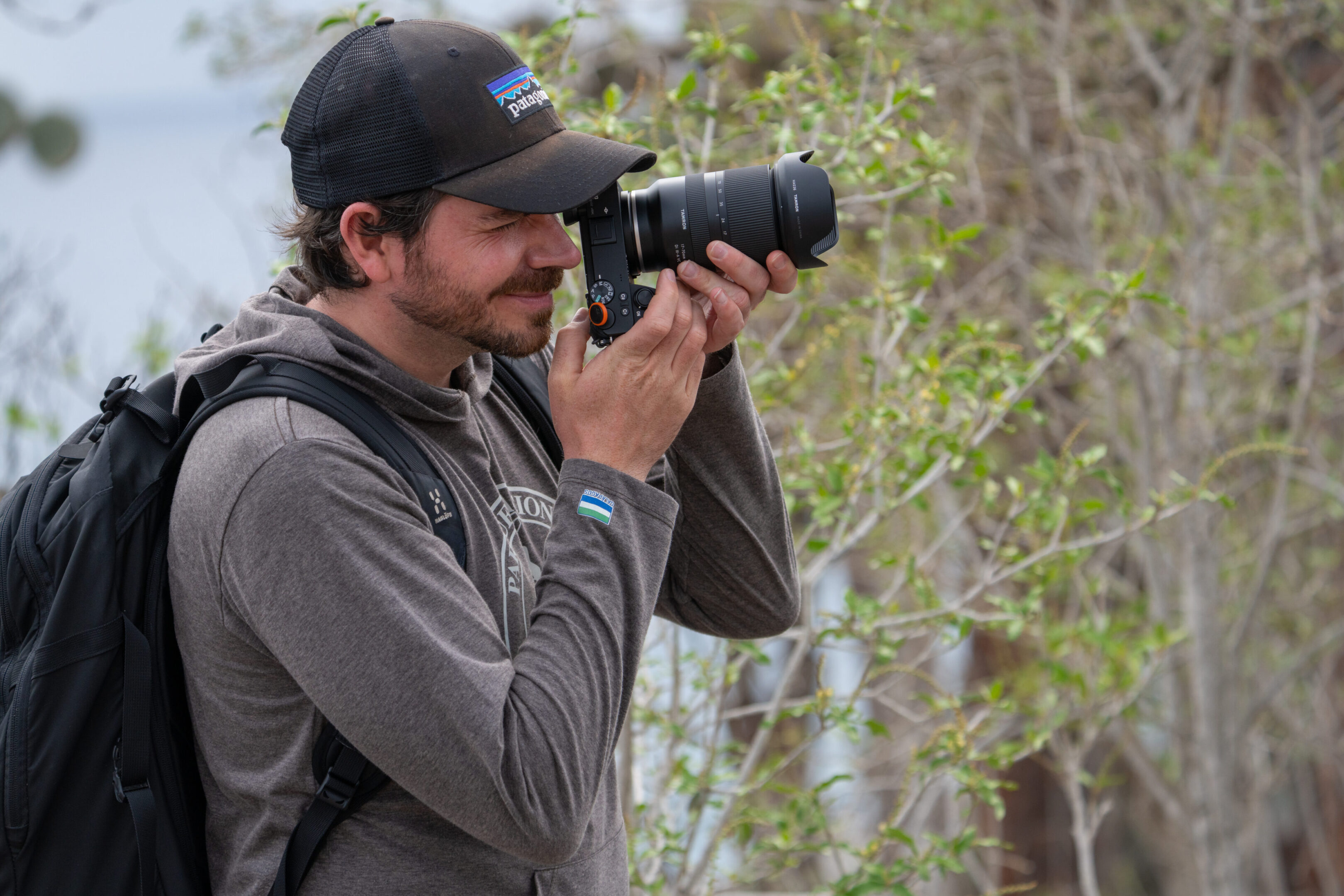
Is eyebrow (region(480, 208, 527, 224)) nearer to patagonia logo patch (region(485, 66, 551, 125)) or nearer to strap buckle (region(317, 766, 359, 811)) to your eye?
Answer: patagonia logo patch (region(485, 66, 551, 125))

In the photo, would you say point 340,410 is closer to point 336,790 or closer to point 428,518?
point 428,518

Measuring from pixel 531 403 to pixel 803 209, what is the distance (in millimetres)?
430

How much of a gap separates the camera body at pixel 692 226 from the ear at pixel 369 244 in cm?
23

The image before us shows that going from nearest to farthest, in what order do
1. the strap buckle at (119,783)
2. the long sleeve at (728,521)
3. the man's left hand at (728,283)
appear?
→ the strap buckle at (119,783) < the man's left hand at (728,283) < the long sleeve at (728,521)

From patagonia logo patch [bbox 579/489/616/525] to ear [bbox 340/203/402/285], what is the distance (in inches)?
13.1

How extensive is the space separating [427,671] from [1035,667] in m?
2.72

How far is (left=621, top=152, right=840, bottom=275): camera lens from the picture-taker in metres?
1.50

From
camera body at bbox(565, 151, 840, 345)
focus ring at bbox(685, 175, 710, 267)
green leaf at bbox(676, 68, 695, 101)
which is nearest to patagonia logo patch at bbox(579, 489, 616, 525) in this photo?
camera body at bbox(565, 151, 840, 345)

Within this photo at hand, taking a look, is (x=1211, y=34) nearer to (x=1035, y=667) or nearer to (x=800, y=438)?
(x=1035, y=667)

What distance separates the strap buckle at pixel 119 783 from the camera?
1240 millimetres

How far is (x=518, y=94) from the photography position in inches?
55.3

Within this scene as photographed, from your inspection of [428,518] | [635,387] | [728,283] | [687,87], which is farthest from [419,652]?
[687,87]

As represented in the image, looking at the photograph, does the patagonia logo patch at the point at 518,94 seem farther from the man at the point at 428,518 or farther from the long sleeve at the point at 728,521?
the long sleeve at the point at 728,521

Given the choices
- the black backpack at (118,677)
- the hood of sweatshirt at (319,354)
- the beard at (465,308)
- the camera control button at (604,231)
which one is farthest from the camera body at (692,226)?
the black backpack at (118,677)
